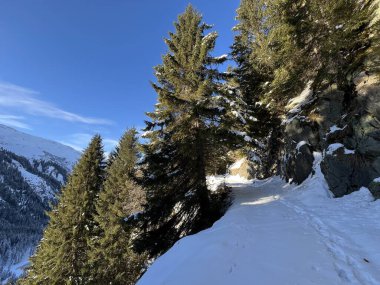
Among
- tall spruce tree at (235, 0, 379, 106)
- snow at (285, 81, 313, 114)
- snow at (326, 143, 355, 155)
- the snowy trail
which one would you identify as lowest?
the snowy trail

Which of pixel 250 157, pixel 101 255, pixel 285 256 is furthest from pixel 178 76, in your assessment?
pixel 250 157

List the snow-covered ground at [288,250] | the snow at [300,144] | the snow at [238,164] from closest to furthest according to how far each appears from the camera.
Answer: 1. the snow-covered ground at [288,250]
2. the snow at [300,144]
3. the snow at [238,164]

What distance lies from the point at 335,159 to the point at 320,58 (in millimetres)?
6357

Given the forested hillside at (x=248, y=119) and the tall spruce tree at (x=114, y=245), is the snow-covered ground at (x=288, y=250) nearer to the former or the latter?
the forested hillside at (x=248, y=119)

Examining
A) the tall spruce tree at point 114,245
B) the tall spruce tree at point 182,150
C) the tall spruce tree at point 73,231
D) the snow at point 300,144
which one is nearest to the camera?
the tall spruce tree at point 182,150

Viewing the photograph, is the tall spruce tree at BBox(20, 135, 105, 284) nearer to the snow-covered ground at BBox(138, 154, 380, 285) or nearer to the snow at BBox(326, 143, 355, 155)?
the snow-covered ground at BBox(138, 154, 380, 285)

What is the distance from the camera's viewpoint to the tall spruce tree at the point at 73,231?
24203 mm

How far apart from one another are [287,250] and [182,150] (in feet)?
31.6

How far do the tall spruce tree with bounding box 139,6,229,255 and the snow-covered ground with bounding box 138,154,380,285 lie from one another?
5113 mm

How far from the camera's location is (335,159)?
46.7 ft

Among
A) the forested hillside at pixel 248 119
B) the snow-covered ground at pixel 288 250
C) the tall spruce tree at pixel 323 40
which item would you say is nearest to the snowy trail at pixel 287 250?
the snow-covered ground at pixel 288 250

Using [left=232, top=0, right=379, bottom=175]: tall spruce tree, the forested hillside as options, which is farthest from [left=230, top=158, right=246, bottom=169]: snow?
[left=232, top=0, right=379, bottom=175]: tall spruce tree

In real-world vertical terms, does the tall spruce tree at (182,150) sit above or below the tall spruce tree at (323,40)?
below

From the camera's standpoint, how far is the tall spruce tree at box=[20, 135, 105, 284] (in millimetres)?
24203
